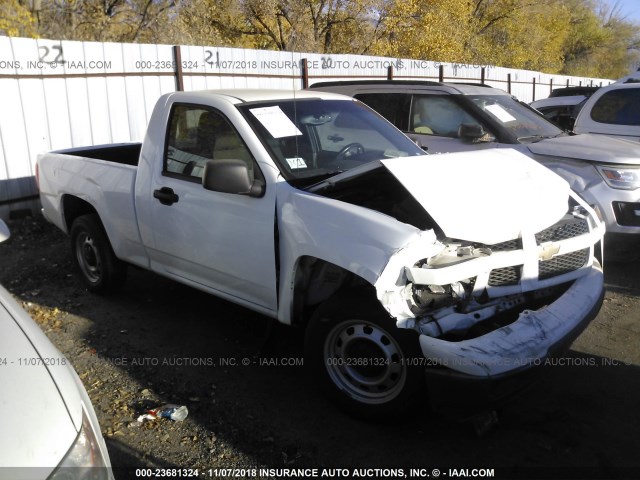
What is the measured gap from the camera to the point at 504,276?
10.6ft

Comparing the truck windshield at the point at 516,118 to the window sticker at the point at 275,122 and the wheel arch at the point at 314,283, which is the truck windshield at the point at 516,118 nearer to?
the window sticker at the point at 275,122

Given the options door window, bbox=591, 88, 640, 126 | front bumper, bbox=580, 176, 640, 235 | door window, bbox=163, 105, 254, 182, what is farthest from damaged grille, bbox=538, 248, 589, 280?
door window, bbox=591, 88, 640, 126

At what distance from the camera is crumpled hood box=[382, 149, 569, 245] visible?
121 inches

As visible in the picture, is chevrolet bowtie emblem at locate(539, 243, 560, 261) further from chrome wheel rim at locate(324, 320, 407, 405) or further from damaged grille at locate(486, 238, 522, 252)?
chrome wheel rim at locate(324, 320, 407, 405)

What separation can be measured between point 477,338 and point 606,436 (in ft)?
3.36

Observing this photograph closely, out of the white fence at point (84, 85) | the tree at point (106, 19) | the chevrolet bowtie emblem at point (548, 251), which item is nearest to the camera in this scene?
the chevrolet bowtie emblem at point (548, 251)

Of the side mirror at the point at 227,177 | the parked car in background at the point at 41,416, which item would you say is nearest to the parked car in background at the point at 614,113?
the side mirror at the point at 227,177

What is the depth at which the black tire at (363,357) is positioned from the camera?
3.00 metres

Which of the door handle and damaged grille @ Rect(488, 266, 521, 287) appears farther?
the door handle

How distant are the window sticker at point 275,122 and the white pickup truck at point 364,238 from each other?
0.04 ft

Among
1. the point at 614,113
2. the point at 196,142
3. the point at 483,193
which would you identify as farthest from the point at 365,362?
the point at 614,113

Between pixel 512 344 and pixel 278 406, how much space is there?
4.86 ft

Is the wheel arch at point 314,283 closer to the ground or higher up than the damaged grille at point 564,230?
closer to the ground

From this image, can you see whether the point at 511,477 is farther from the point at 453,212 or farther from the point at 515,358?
the point at 453,212
